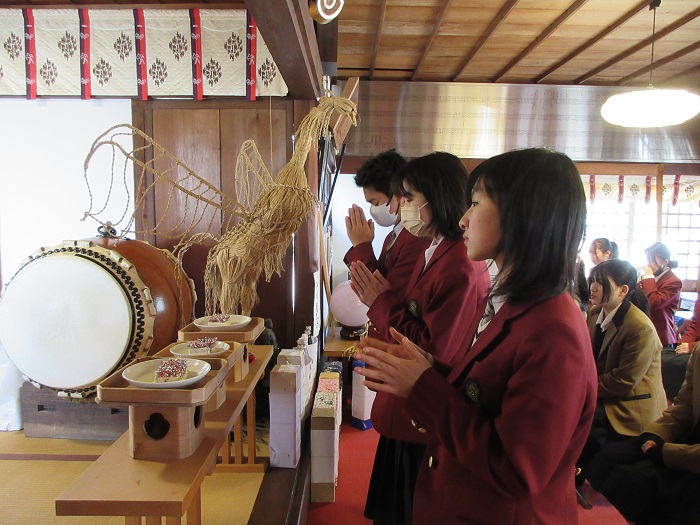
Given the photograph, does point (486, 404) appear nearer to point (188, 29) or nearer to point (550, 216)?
point (550, 216)

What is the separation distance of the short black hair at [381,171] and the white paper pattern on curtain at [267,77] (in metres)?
1.07

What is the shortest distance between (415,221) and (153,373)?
1.10 meters

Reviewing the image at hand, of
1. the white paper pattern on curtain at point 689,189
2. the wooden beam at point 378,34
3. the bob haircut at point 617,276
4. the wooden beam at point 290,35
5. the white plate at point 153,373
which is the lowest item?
the white plate at point 153,373

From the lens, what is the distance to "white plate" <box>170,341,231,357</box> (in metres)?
1.48

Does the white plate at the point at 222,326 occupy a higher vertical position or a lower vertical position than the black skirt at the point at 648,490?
higher

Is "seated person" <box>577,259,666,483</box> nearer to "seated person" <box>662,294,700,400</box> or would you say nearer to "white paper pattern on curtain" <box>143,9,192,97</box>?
"seated person" <box>662,294,700,400</box>

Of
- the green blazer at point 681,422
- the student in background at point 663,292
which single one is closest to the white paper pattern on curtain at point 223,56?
the green blazer at point 681,422

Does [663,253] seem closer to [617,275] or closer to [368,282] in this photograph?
[617,275]

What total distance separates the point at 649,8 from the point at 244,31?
144 inches

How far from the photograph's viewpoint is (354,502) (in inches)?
105

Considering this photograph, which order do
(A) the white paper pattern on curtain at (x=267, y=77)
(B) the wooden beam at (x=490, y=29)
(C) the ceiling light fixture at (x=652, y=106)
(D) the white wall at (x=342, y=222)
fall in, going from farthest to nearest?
(D) the white wall at (x=342, y=222), (C) the ceiling light fixture at (x=652, y=106), (B) the wooden beam at (x=490, y=29), (A) the white paper pattern on curtain at (x=267, y=77)

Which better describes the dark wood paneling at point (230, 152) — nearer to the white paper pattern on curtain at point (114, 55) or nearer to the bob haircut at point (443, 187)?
the white paper pattern on curtain at point (114, 55)

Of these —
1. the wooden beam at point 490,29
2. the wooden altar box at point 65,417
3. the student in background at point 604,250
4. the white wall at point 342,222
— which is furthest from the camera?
the white wall at point 342,222

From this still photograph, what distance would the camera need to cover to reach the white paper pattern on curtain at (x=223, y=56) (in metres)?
3.21
